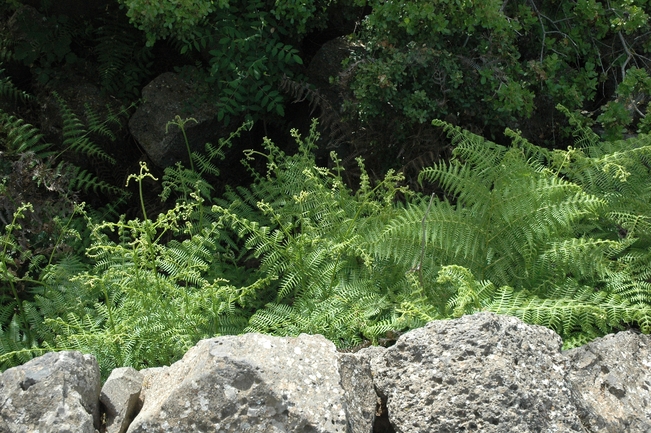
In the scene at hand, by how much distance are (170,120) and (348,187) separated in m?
1.43

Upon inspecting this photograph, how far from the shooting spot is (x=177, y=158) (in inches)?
218

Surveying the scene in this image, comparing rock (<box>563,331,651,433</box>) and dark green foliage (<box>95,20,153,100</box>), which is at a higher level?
dark green foliage (<box>95,20,153,100</box>)

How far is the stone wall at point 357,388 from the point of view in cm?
255

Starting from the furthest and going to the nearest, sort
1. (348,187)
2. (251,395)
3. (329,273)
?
(348,187)
(329,273)
(251,395)

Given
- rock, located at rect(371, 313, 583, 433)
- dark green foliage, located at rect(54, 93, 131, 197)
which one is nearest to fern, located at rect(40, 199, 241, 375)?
rock, located at rect(371, 313, 583, 433)

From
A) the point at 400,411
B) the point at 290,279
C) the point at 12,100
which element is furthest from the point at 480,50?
the point at 12,100

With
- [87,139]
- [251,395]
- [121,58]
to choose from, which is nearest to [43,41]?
[121,58]

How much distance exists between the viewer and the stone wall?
2.55m

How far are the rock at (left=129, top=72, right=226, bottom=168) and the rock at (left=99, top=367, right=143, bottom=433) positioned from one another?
2762mm

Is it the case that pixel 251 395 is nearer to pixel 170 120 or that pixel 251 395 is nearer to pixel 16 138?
pixel 16 138

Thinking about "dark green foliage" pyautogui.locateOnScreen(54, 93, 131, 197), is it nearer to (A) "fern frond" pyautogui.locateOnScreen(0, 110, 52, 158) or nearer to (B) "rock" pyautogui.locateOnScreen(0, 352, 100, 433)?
(A) "fern frond" pyautogui.locateOnScreen(0, 110, 52, 158)

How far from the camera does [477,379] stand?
8.64ft

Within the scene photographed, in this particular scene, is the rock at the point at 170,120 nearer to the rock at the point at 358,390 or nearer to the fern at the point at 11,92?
the fern at the point at 11,92

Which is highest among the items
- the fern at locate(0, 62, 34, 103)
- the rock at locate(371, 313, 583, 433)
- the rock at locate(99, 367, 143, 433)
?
the fern at locate(0, 62, 34, 103)
